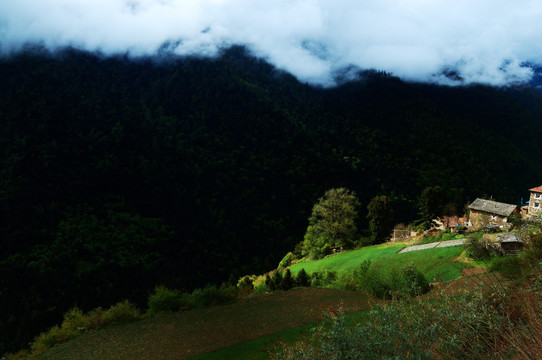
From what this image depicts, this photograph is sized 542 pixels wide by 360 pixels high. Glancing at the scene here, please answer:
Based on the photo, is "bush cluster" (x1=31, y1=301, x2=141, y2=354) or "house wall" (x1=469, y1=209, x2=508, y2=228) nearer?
"bush cluster" (x1=31, y1=301, x2=141, y2=354)

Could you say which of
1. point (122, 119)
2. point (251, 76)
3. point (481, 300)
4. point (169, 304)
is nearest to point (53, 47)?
point (122, 119)

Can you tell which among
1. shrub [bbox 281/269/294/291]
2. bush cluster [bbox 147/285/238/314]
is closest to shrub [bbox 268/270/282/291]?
shrub [bbox 281/269/294/291]

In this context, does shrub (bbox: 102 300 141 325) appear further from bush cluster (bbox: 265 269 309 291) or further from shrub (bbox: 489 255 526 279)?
shrub (bbox: 489 255 526 279)

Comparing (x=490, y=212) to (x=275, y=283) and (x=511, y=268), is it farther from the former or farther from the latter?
(x=511, y=268)

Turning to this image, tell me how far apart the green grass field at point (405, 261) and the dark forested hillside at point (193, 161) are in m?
25.8

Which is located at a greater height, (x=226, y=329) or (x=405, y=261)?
(x=226, y=329)

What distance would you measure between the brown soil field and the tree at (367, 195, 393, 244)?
19.7 metres

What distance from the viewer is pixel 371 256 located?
106 ft

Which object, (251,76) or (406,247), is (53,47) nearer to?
(251,76)

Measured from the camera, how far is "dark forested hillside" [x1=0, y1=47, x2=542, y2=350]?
50.1 m

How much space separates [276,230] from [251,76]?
196 ft

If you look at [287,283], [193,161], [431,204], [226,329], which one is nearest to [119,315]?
[226,329]

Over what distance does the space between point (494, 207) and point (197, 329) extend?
32039 millimetres

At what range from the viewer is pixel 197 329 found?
18.6m
